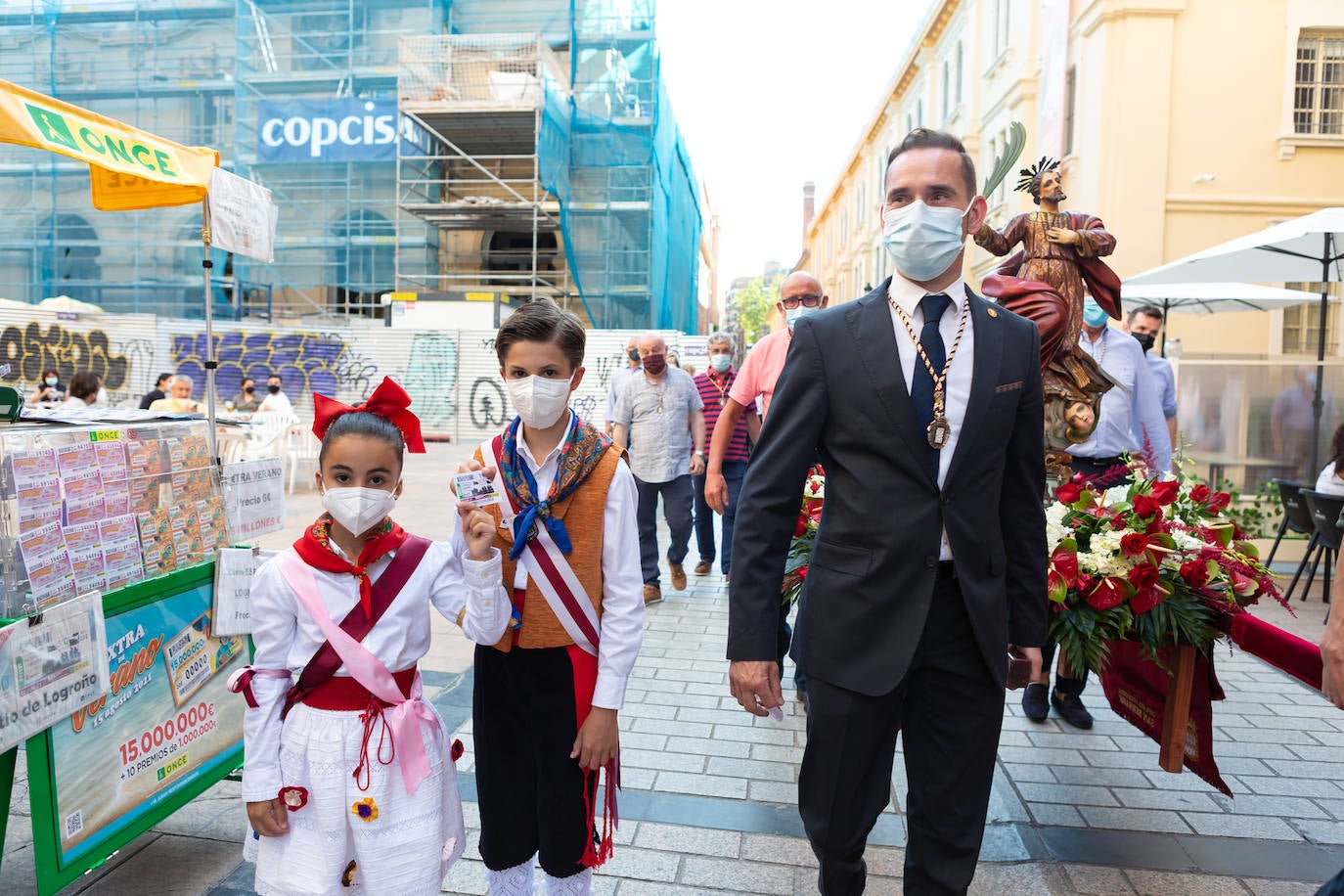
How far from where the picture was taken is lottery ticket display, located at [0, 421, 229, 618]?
249cm

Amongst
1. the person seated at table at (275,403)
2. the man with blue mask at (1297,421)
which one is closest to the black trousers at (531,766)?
the man with blue mask at (1297,421)

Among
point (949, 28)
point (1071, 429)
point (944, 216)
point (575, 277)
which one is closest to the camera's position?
point (944, 216)

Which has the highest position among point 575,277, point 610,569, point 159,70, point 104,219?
point 159,70

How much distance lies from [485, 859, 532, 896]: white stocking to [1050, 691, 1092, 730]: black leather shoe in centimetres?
309

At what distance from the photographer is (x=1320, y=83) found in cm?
1477

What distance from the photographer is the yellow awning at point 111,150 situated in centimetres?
278

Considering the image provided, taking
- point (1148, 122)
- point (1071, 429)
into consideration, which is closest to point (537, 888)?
point (1071, 429)

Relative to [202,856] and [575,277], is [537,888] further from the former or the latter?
[575,277]

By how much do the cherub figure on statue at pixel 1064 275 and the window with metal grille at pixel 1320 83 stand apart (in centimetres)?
1475

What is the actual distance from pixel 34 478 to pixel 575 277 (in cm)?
2075

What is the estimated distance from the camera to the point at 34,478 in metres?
2.54

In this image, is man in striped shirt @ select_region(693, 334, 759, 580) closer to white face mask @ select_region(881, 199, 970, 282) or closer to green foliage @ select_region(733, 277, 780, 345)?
white face mask @ select_region(881, 199, 970, 282)

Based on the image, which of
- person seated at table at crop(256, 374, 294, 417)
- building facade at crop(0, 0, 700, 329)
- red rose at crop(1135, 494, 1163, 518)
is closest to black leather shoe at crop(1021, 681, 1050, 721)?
red rose at crop(1135, 494, 1163, 518)

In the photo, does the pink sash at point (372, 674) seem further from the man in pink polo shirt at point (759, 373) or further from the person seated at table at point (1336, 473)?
the person seated at table at point (1336, 473)
